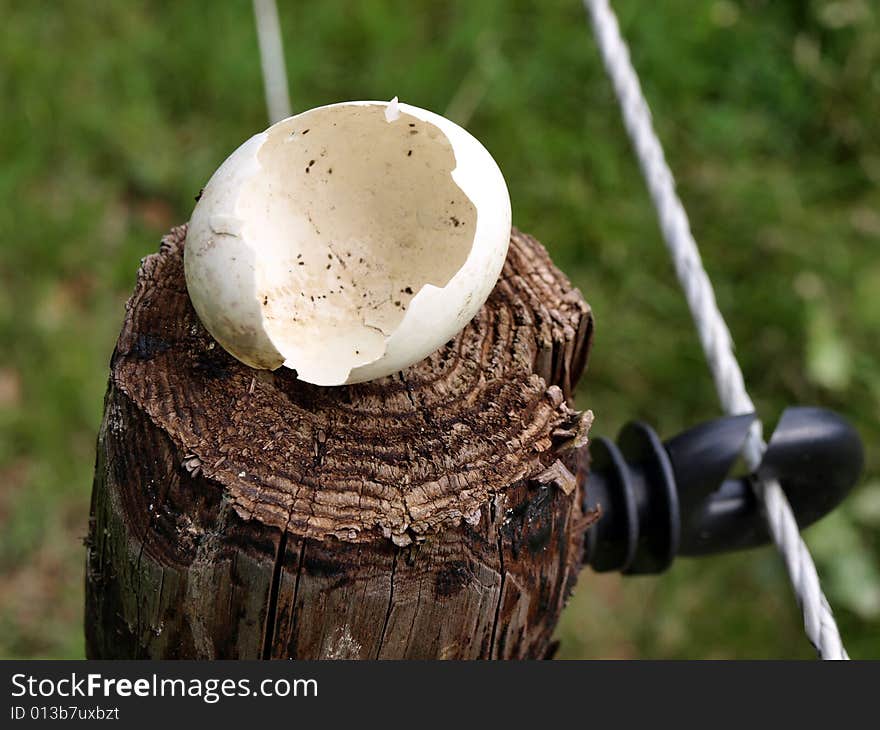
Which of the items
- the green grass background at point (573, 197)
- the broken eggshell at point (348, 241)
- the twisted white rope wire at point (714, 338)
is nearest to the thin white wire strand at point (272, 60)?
the green grass background at point (573, 197)

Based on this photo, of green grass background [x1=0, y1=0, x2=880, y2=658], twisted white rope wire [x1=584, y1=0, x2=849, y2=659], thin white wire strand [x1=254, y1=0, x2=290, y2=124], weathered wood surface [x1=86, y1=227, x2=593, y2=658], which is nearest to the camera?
weathered wood surface [x1=86, y1=227, x2=593, y2=658]

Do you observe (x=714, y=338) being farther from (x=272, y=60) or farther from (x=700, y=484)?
(x=272, y=60)

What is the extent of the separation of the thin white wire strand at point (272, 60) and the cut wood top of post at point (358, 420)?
5.04ft

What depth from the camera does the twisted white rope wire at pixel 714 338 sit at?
114 centimetres

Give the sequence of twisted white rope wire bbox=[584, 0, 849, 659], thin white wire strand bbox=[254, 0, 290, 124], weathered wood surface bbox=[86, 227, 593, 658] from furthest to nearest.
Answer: thin white wire strand bbox=[254, 0, 290, 124] → twisted white rope wire bbox=[584, 0, 849, 659] → weathered wood surface bbox=[86, 227, 593, 658]

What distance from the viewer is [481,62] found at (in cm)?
264

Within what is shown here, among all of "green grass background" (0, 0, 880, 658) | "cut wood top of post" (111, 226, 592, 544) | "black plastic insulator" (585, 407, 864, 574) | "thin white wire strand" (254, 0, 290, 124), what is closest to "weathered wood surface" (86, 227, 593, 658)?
"cut wood top of post" (111, 226, 592, 544)

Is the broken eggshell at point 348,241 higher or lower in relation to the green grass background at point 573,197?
higher

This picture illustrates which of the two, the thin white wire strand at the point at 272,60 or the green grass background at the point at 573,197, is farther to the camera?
the thin white wire strand at the point at 272,60

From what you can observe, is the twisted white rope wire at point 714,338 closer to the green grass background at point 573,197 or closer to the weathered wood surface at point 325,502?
the weathered wood surface at point 325,502

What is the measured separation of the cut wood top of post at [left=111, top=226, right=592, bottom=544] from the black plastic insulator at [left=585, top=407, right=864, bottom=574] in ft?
0.62

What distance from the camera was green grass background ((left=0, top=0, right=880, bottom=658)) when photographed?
2.12 metres

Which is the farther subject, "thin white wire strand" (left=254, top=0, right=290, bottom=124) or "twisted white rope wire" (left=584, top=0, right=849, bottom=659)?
"thin white wire strand" (left=254, top=0, right=290, bottom=124)

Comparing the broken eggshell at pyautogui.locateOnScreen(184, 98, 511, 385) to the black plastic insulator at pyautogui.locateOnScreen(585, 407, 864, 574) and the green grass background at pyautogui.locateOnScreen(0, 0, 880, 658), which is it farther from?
the green grass background at pyautogui.locateOnScreen(0, 0, 880, 658)
